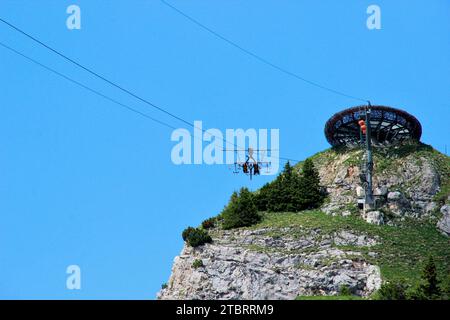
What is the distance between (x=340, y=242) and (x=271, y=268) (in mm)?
8566

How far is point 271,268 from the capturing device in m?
58.9

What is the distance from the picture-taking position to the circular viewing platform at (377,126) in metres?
77.9

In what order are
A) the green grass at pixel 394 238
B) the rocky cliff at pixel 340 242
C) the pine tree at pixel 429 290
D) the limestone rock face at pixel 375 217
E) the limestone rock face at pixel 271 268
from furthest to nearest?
the limestone rock face at pixel 375 217 → the green grass at pixel 394 238 → the rocky cliff at pixel 340 242 → the limestone rock face at pixel 271 268 → the pine tree at pixel 429 290

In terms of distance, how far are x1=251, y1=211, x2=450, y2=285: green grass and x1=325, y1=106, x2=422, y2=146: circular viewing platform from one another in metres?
14.0

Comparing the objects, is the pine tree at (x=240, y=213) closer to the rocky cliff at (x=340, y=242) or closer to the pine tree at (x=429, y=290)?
the rocky cliff at (x=340, y=242)

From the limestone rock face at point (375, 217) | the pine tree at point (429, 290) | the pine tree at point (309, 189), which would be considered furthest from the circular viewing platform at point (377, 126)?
the pine tree at point (429, 290)

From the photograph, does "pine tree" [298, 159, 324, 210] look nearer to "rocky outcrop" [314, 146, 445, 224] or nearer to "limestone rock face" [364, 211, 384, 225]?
"rocky outcrop" [314, 146, 445, 224]

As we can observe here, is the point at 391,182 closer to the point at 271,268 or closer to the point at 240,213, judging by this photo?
the point at 240,213

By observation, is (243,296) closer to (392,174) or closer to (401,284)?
(401,284)

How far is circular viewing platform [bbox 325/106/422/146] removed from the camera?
3066 inches

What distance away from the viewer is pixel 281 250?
206 feet

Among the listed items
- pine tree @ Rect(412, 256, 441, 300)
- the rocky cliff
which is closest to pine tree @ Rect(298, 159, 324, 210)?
the rocky cliff

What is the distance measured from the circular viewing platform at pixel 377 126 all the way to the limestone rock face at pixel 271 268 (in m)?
19.0
